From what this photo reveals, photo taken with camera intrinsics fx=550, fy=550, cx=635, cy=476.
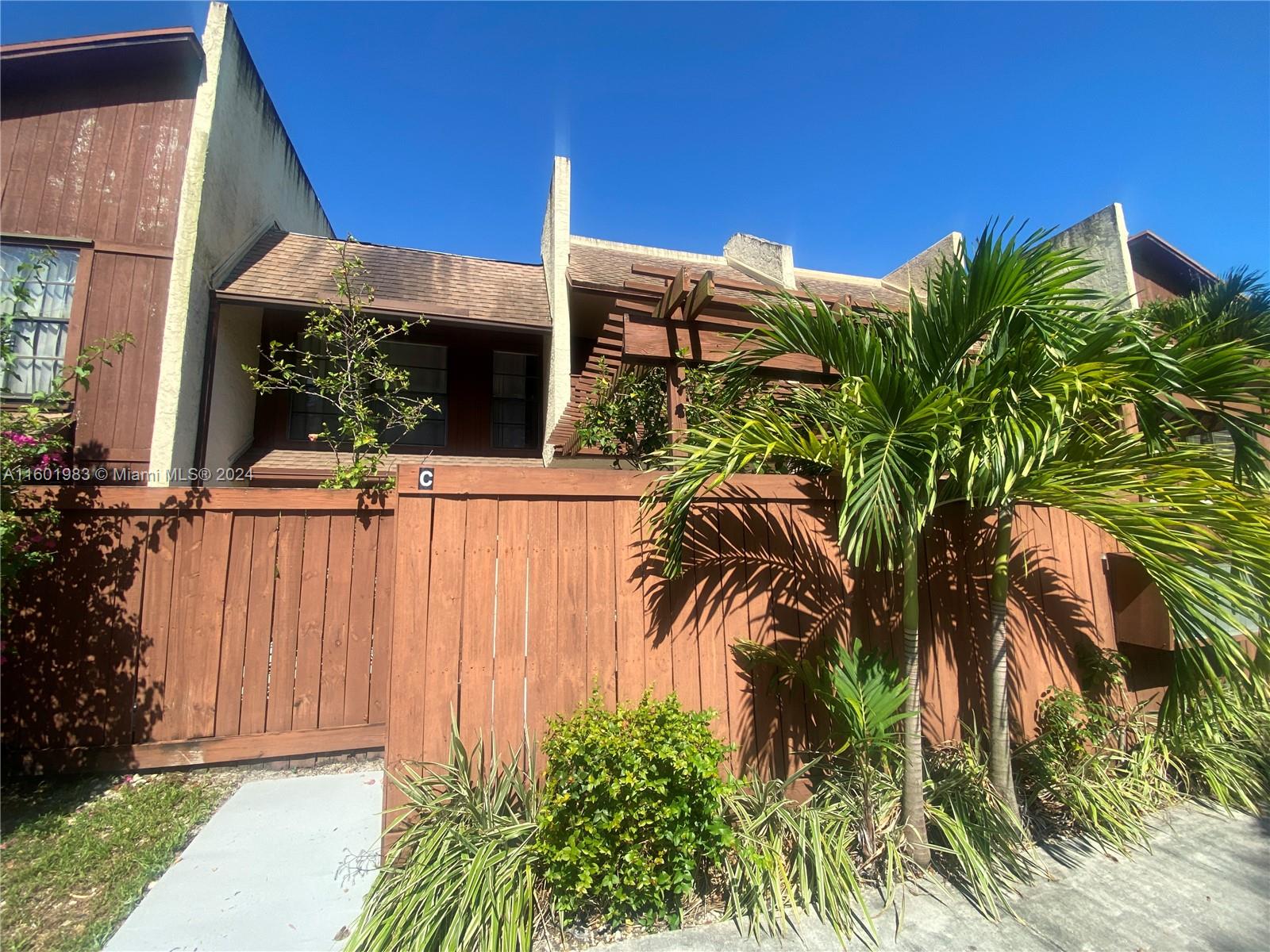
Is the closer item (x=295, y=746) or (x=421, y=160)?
(x=295, y=746)

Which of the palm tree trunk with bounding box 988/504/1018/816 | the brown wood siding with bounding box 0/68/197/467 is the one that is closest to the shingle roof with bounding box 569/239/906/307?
the brown wood siding with bounding box 0/68/197/467

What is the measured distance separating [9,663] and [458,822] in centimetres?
386

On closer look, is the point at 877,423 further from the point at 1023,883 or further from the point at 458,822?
the point at 458,822

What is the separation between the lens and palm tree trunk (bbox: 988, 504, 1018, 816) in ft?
10.2

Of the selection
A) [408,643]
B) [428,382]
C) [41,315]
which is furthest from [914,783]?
[41,315]

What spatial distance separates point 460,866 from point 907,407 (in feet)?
9.90

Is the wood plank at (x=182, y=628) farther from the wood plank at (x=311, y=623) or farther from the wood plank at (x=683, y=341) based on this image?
the wood plank at (x=683, y=341)

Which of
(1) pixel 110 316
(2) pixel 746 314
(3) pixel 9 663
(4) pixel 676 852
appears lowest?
(4) pixel 676 852

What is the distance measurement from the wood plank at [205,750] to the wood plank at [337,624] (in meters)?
0.15

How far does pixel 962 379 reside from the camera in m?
2.94

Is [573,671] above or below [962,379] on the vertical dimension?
below

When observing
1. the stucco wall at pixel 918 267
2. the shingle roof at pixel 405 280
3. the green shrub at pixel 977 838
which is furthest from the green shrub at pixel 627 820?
the stucco wall at pixel 918 267

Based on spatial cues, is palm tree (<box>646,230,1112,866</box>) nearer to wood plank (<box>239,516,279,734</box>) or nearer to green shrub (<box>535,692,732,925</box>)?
green shrub (<box>535,692,732,925</box>)

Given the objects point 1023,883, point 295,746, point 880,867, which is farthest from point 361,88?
point 1023,883
